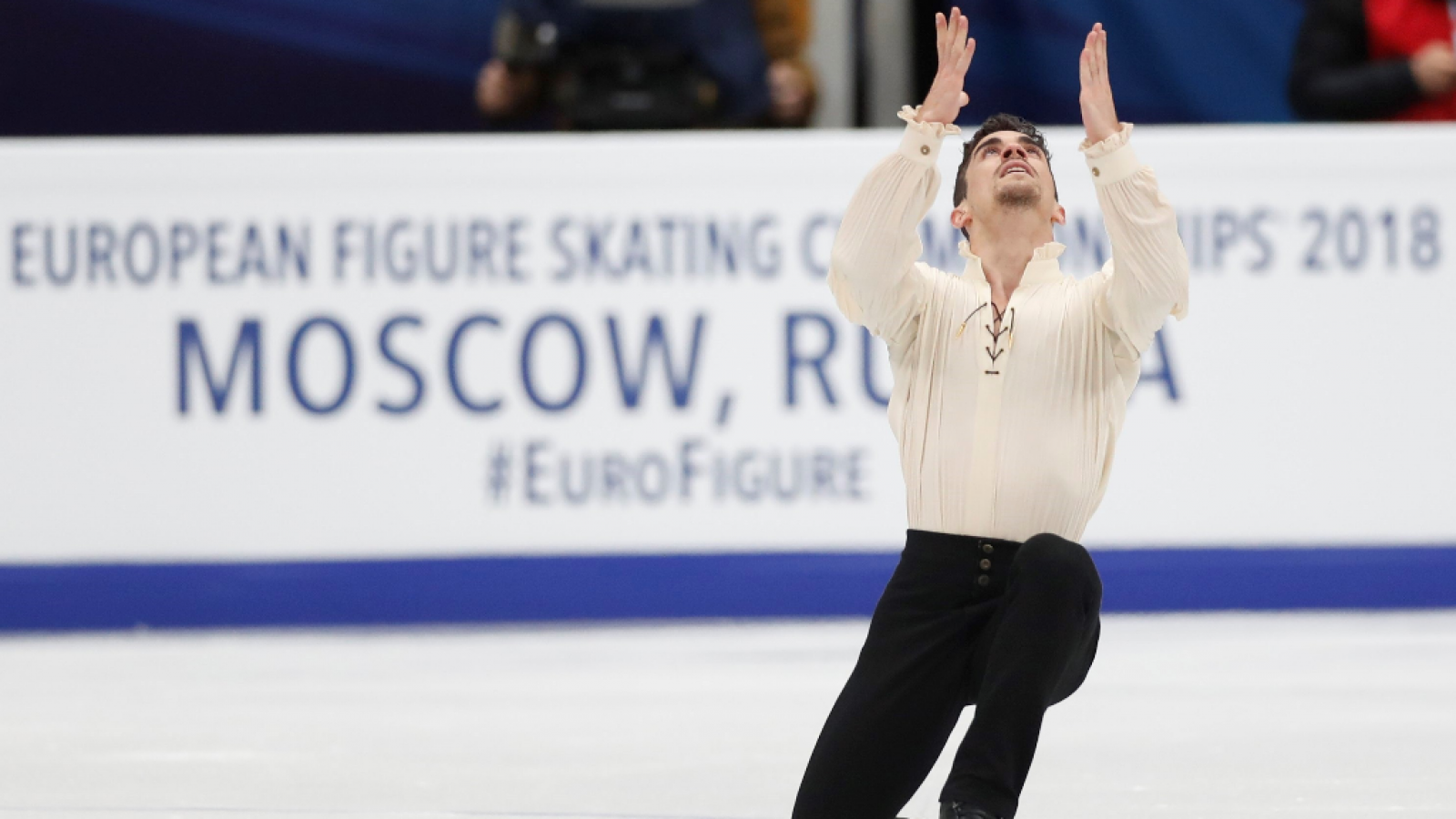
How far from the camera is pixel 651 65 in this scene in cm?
493

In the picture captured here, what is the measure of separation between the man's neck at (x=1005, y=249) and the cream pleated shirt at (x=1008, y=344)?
0.07 feet

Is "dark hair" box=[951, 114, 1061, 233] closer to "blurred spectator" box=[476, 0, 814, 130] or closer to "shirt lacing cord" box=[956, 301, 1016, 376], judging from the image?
"shirt lacing cord" box=[956, 301, 1016, 376]

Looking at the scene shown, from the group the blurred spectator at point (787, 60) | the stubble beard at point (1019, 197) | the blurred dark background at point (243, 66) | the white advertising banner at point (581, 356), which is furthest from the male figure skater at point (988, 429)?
the blurred dark background at point (243, 66)

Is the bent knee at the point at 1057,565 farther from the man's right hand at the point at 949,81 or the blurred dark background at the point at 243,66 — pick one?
the blurred dark background at the point at 243,66

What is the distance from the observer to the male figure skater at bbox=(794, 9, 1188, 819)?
2004mm

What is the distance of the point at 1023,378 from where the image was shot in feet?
7.02

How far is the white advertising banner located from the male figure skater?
7.10 feet

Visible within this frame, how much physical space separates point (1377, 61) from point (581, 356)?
2155mm

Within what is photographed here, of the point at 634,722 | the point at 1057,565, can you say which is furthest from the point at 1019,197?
the point at 634,722

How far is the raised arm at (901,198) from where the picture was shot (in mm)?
2074

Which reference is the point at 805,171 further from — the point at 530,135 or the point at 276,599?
the point at 276,599

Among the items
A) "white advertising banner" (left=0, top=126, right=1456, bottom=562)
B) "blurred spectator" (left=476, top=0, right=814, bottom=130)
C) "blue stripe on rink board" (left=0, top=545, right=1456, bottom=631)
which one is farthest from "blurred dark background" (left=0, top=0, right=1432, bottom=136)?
"blue stripe on rink board" (left=0, top=545, right=1456, bottom=631)

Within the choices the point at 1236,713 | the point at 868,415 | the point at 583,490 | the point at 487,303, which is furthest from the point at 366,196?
the point at 1236,713

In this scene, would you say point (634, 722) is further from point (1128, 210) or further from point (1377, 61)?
point (1377, 61)
